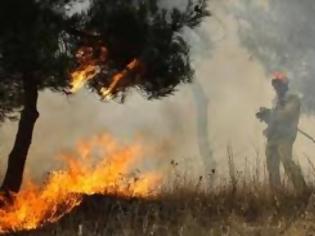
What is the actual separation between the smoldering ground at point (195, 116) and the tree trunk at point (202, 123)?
121 millimetres

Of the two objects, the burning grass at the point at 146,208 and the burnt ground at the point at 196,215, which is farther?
the burning grass at the point at 146,208

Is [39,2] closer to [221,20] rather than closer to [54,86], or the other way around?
[54,86]

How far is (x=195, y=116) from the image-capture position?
17531 mm

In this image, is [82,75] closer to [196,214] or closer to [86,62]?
[86,62]

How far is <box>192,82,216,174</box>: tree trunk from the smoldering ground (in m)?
0.12

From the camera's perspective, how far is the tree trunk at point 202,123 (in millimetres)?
16547

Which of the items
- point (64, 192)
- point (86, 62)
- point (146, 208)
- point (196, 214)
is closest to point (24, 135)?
point (64, 192)

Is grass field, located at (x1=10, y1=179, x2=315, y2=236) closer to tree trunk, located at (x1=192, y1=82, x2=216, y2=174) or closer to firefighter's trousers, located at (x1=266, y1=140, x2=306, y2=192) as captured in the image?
firefighter's trousers, located at (x1=266, y1=140, x2=306, y2=192)

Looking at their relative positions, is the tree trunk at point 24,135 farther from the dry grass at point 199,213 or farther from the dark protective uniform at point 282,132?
the dark protective uniform at point 282,132

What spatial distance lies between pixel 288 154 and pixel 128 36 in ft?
12.9

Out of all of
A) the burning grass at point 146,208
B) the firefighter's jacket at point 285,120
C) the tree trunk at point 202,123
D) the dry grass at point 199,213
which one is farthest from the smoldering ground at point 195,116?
the dry grass at point 199,213

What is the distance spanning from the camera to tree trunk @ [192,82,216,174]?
54.3 ft

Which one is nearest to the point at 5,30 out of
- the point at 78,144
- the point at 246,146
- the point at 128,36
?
the point at 128,36

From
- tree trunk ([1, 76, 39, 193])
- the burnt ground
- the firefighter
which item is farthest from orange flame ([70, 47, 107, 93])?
the firefighter
